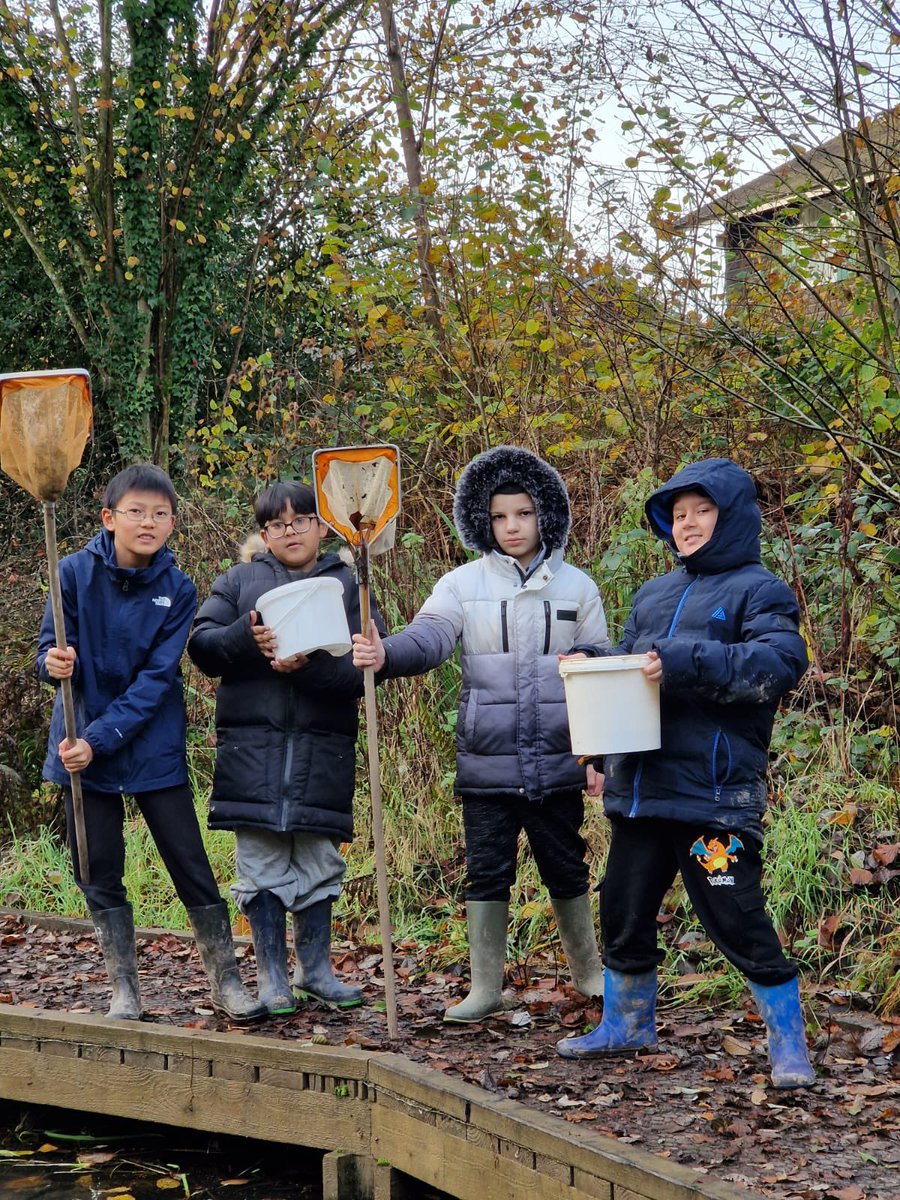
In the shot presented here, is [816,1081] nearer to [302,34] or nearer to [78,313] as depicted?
[302,34]

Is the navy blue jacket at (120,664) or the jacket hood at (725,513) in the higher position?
the jacket hood at (725,513)

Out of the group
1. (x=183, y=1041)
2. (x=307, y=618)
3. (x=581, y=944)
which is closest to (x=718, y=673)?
(x=307, y=618)

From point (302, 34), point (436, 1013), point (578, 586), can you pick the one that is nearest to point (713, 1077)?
point (436, 1013)

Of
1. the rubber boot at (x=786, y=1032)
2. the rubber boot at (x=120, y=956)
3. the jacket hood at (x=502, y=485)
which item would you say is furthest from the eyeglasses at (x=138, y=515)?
the rubber boot at (x=786, y=1032)

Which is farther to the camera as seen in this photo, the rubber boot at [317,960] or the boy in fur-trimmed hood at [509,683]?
the rubber boot at [317,960]

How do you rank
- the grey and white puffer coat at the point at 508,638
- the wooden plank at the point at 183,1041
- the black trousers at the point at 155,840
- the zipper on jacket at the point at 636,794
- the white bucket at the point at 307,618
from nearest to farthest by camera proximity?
the zipper on jacket at the point at 636,794, the wooden plank at the point at 183,1041, the white bucket at the point at 307,618, the grey and white puffer coat at the point at 508,638, the black trousers at the point at 155,840

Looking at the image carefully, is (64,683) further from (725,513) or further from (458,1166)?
(725,513)

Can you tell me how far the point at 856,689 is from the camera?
19.3ft

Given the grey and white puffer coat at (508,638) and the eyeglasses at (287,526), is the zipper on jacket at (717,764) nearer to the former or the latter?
the grey and white puffer coat at (508,638)

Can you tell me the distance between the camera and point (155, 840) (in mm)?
4449

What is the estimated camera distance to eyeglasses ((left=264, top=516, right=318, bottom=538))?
453cm

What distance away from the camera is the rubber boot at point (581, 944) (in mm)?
4523

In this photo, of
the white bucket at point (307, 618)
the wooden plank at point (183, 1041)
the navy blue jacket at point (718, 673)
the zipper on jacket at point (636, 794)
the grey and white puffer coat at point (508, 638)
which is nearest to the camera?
the navy blue jacket at point (718, 673)

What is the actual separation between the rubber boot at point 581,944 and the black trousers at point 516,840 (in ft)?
0.23
